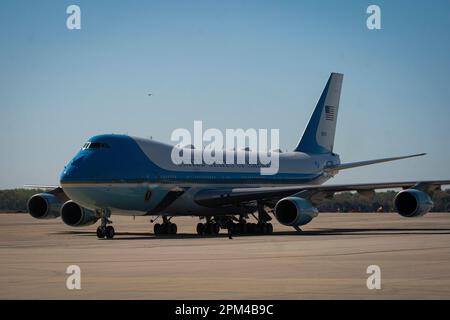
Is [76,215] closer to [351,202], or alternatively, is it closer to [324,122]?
[324,122]

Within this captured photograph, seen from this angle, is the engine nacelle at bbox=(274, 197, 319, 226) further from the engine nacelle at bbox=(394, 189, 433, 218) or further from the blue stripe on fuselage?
the blue stripe on fuselage

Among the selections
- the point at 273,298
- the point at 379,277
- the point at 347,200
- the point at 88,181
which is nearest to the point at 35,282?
the point at 273,298

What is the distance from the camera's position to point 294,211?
122 ft

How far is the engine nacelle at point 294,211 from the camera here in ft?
120

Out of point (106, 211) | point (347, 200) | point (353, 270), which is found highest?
point (353, 270)

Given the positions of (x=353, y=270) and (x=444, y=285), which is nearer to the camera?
(x=444, y=285)

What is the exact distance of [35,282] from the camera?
15.9 meters

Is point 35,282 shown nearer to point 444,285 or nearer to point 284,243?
point 444,285

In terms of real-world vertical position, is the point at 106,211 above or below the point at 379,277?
below

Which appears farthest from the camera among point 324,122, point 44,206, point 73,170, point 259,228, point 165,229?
point 324,122

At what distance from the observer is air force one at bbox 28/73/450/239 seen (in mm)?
35312

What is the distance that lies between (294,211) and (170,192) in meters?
5.77

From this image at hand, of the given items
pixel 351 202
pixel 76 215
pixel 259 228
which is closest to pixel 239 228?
pixel 259 228
